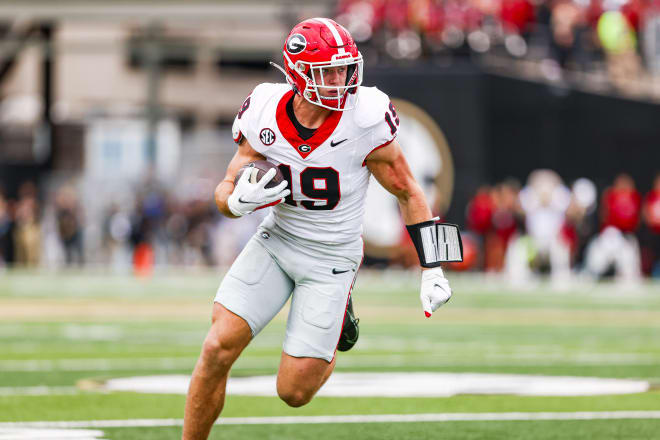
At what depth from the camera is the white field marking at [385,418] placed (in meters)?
5.59

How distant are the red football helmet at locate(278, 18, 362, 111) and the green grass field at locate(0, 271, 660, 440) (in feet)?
5.07

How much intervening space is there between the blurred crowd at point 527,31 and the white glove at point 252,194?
15130 millimetres

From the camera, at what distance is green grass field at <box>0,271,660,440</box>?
220 inches

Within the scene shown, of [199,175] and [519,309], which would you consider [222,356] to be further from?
[199,175]

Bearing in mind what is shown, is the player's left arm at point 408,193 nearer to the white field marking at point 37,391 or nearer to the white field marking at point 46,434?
the white field marking at point 46,434

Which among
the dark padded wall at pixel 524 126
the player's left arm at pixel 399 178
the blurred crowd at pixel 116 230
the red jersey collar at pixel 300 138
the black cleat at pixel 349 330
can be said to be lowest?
the blurred crowd at pixel 116 230

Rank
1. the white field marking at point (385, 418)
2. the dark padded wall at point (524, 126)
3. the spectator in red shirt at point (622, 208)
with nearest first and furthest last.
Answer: the white field marking at point (385, 418) → the spectator in red shirt at point (622, 208) → the dark padded wall at point (524, 126)

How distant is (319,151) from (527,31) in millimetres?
15538

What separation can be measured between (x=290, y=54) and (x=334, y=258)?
2.68 feet

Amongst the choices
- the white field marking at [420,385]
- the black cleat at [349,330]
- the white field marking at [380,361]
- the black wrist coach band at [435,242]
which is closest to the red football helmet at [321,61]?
Answer: the black wrist coach band at [435,242]

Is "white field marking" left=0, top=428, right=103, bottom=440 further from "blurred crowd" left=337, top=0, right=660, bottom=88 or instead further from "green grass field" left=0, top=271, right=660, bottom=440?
"blurred crowd" left=337, top=0, right=660, bottom=88

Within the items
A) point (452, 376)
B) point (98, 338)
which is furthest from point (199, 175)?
point (452, 376)

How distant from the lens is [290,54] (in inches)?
186

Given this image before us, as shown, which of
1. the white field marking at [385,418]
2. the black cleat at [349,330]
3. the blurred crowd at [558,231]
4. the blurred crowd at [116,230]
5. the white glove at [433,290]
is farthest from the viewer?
the blurred crowd at [116,230]
